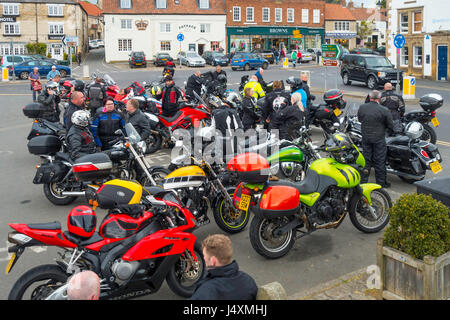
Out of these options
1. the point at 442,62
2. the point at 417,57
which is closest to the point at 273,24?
the point at 417,57

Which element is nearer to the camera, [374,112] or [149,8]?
[374,112]

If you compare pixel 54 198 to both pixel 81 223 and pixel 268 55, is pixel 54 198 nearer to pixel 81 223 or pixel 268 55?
pixel 81 223

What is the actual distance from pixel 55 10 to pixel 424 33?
140ft

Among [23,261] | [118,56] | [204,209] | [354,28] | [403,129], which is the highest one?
[354,28]

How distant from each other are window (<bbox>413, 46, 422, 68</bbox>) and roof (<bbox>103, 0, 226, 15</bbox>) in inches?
1101

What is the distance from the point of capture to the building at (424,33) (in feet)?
103

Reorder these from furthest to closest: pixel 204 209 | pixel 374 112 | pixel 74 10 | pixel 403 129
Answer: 1. pixel 74 10
2. pixel 403 129
3. pixel 374 112
4. pixel 204 209

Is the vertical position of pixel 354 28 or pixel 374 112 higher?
pixel 354 28

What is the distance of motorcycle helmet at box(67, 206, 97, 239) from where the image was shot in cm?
488
